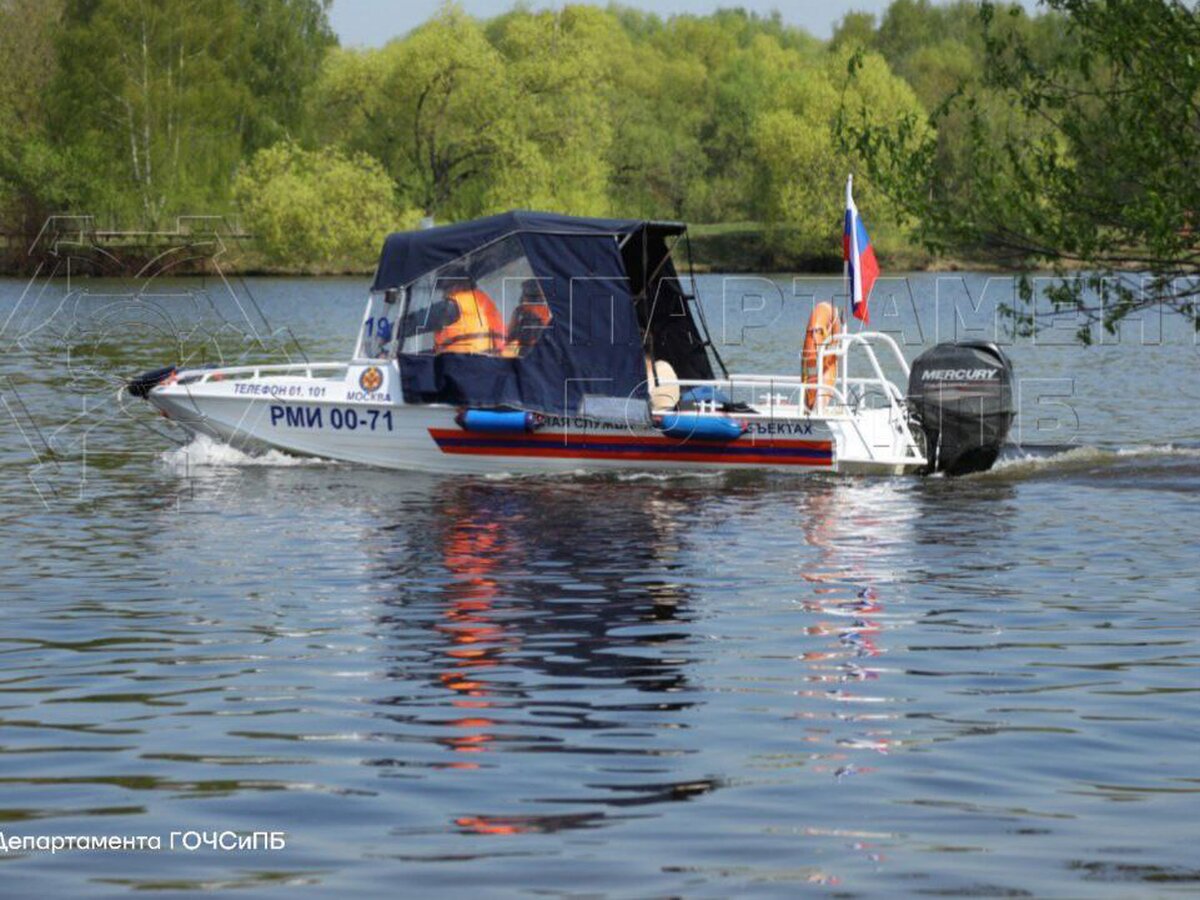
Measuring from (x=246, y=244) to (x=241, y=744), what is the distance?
9028 centimetres

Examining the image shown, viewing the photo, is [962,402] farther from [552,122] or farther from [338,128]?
[338,128]

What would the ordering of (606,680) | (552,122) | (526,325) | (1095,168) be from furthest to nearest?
(552,122) → (1095,168) → (526,325) → (606,680)

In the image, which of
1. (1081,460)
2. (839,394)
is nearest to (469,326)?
(839,394)

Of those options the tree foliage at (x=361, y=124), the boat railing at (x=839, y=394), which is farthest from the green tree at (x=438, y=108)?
the boat railing at (x=839, y=394)

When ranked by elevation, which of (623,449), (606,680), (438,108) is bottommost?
(606,680)

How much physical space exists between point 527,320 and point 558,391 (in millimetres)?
951

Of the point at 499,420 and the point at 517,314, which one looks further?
the point at 517,314

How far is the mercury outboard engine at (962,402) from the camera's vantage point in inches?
893

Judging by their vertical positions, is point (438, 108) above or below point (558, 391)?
above

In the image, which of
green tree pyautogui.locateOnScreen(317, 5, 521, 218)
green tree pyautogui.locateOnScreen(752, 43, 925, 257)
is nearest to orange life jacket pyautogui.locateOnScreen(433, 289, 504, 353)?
green tree pyautogui.locateOnScreen(317, 5, 521, 218)

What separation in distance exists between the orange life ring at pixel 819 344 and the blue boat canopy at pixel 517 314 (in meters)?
1.97

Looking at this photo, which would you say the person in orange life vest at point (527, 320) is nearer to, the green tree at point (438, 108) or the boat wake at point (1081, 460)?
the boat wake at point (1081, 460)

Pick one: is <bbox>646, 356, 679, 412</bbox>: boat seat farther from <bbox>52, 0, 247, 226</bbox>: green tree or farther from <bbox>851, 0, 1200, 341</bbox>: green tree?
<bbox>52, 0, 247, 226</bbox>: green tree

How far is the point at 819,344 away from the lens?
23781mm
